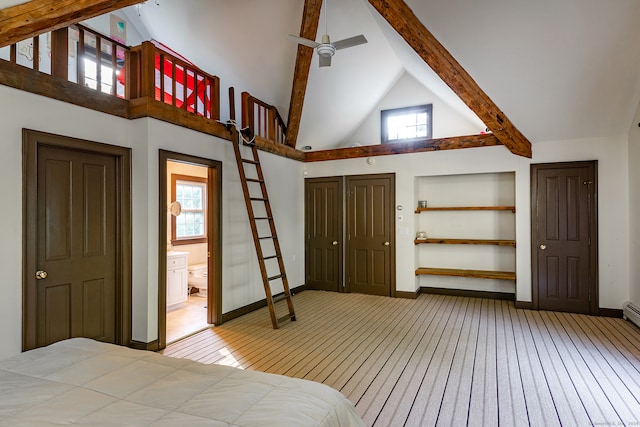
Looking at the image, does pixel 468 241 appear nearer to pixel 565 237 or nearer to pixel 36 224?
pixel 565 237

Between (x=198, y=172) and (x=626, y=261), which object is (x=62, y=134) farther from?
(x=626, y=261)

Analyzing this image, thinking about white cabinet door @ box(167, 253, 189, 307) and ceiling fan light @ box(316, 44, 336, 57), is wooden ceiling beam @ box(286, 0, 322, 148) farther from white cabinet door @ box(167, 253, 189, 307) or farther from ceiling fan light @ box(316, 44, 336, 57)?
white cabinet door @ box(167, 253, 189, 307)

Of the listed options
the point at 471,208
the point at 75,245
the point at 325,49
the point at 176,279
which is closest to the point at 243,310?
the point at 176,279

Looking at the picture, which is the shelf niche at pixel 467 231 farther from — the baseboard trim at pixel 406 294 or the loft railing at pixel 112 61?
the loft railing at pixel 112 61

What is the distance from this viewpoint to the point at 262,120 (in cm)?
598

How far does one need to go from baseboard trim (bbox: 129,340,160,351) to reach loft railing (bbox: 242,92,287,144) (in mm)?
3187

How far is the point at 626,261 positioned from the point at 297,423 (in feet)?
18.3

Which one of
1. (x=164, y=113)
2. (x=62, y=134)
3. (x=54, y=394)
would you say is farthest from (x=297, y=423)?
(x=164, y=113)

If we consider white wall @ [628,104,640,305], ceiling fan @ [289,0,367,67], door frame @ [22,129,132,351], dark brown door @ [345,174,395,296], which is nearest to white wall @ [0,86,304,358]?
door frame @ [22,129,132,351]

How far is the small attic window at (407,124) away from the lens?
6.68 m

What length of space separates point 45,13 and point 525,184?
587 centimetres

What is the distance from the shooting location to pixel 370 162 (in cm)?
635

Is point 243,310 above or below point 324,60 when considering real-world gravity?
below

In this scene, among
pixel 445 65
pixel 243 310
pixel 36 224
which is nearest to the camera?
pixel 36 224
